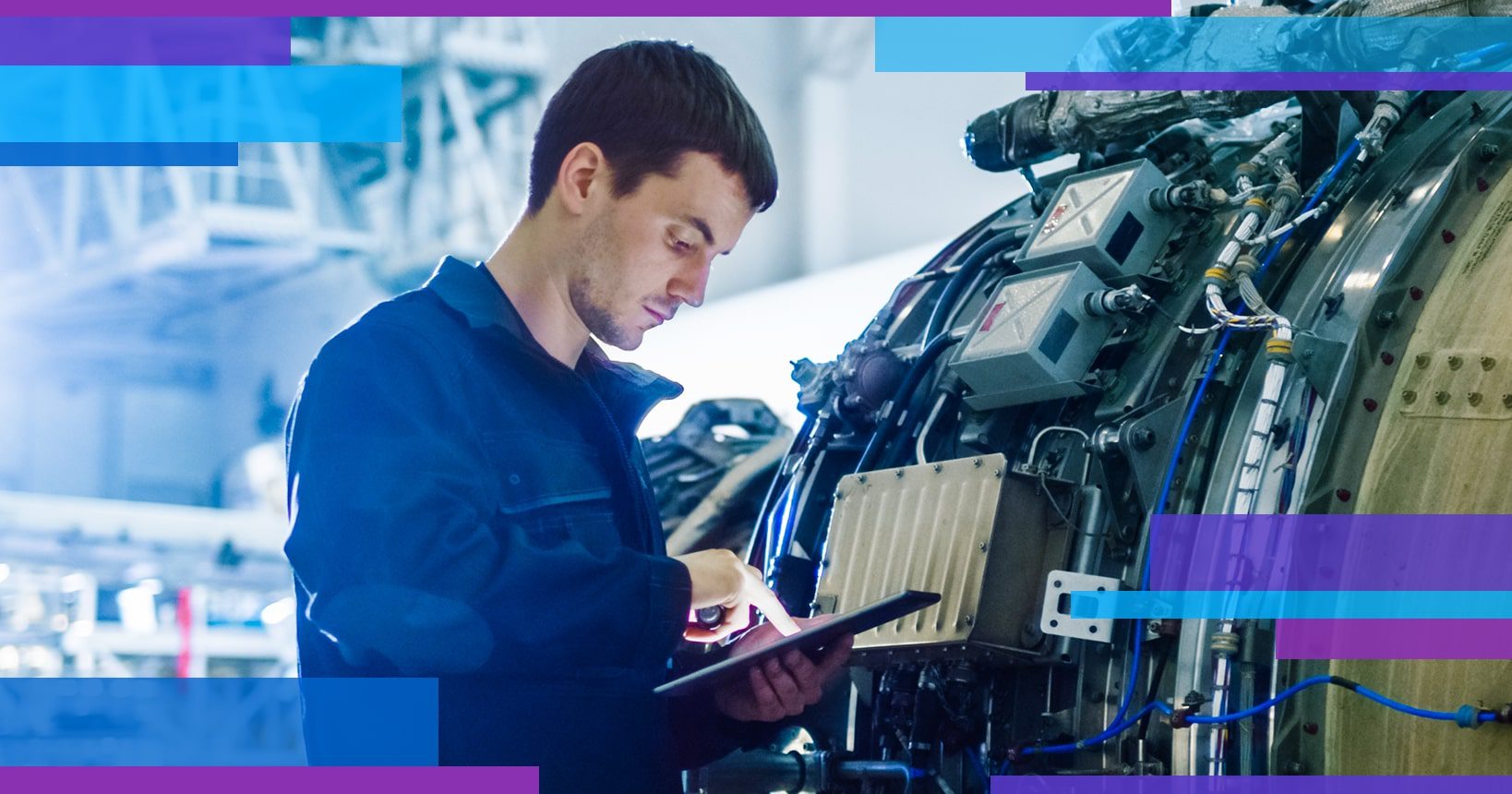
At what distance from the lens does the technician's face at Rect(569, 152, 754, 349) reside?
2.34 meters

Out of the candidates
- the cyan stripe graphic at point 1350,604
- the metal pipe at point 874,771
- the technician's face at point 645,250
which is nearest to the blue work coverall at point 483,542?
the technician's face at point 645,250

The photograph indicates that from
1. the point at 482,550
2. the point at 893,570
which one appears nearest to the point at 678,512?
the point at 893,570

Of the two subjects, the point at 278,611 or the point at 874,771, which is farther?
the point at 874,771

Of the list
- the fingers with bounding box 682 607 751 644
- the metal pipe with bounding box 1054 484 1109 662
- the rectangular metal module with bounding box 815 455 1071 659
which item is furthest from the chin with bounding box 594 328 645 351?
the metal pipe with bounding box 1054 484 1109 662

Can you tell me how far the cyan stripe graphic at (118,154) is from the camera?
2.67 m

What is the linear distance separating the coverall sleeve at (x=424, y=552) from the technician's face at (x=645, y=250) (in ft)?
0.86

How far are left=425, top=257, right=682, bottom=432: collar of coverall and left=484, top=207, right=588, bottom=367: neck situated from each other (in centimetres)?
3
